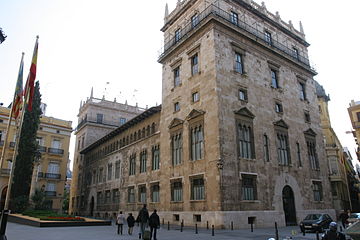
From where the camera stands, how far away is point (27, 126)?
115 ft

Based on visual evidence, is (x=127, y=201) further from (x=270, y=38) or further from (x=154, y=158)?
(x=270, y=38)

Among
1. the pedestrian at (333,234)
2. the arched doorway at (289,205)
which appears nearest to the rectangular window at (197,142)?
the arched doorway at (289,205)

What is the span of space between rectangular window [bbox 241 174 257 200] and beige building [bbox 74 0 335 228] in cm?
9

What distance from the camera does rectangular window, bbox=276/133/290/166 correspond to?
91.1 ft

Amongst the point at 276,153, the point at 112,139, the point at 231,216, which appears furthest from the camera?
the point at 112,139

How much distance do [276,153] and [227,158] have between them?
6867 mm

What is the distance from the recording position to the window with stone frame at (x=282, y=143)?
91.2 ft

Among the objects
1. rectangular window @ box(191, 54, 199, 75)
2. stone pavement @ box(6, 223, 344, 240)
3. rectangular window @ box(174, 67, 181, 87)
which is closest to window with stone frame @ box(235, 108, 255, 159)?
rectangular window @ box(191, 54, 199, 75)

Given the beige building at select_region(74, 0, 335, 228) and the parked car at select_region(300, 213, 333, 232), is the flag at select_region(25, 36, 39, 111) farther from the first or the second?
the parked car at select_region(300, 213, 333, 232)

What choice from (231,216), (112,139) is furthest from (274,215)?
(112,139)

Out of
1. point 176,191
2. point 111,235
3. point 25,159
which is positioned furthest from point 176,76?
point 25,159

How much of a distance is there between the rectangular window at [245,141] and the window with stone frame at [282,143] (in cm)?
383

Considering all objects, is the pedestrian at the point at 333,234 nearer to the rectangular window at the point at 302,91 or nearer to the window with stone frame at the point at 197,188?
the window with stone frame at the point at 197,188

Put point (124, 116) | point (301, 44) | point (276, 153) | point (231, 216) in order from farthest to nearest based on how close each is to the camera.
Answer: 1. point (124, 116)
2. point (301, 44)
3. point (276, 153)
4. point (231, 216)
